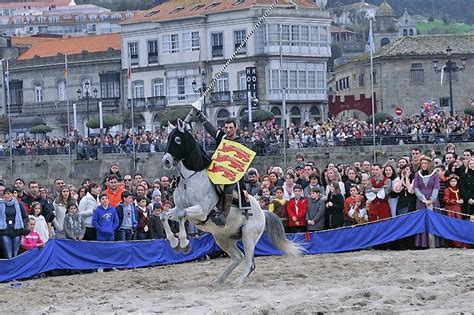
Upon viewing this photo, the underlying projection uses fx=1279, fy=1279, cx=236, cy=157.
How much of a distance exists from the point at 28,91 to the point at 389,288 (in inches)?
3213

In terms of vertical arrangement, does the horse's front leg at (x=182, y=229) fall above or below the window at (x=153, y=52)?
below

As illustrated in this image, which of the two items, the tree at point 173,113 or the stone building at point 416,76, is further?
the stone building at point 416,76

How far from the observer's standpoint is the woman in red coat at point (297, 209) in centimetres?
2512

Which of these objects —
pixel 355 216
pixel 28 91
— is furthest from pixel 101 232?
pixel 28 91

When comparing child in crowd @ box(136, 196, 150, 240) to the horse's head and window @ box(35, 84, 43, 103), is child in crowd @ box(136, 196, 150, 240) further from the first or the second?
window @ box(35, 84, 43, 103)

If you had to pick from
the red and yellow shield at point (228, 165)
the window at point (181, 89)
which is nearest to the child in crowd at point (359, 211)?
the red and yellow shield at point (228, 165)

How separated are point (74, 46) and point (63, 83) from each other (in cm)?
587

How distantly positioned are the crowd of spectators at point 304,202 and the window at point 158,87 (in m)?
61.0

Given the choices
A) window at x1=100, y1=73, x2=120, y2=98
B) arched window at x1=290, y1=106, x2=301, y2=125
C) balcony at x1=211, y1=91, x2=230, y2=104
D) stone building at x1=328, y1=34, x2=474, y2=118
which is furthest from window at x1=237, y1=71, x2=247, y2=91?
window at x1=100, y1=73, x2=120, y2=98

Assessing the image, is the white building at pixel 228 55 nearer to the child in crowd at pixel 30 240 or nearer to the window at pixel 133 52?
the window at pixel 133 52

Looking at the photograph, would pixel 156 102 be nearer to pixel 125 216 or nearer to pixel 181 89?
pixel 181 89

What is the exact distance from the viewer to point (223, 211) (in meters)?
19.5

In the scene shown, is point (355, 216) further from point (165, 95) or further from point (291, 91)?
point (165, 95)

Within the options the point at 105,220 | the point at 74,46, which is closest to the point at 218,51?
the point at 74,46
